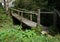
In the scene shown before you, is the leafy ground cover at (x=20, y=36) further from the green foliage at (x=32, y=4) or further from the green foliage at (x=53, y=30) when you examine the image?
the green foliage at (x=32, y=4)

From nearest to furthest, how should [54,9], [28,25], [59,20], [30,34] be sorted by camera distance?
[30,34] < [28,25] < [59,20] < [54,9]

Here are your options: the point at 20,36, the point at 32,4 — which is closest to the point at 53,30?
the point at 32,4

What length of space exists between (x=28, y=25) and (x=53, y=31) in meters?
1.65

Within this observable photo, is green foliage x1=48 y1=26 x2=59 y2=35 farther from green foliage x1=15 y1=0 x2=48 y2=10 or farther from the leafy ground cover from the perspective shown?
the leafy ground cover

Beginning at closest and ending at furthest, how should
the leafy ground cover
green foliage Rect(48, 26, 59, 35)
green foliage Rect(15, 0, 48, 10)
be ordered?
the leafy ground cover, green foliage Rect(48, 26, 59, 35), green foliage Rect(15, 0, 48, 10)

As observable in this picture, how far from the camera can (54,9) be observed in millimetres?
15773

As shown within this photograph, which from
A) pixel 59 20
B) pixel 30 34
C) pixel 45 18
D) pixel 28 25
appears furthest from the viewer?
pixel 45 18

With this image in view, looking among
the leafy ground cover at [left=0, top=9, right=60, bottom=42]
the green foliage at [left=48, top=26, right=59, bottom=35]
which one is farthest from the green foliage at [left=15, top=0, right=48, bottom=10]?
the leafy ground cover at [left=0, top=9, right=60, bottom=42]

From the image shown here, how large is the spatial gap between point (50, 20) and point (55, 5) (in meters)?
1.20

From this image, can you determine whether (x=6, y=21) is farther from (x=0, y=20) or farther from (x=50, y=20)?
(x=50, y=20)

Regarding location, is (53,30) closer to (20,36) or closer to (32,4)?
(32,4)

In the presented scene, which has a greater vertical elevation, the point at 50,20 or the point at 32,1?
the point at 32,1

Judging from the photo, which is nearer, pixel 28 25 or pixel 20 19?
pixel 28 25

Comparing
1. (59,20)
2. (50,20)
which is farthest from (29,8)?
(59,20)
